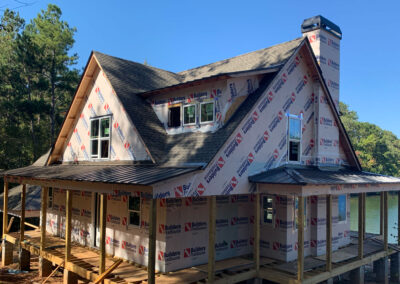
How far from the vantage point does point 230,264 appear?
1106 cm

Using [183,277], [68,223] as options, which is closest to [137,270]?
[183,277]

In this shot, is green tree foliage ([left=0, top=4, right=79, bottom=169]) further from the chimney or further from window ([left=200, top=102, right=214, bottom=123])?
the chimney

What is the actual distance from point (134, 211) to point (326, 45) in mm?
11682

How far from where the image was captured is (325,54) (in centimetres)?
1602

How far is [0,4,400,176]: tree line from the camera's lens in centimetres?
2570

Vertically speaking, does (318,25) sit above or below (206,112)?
above

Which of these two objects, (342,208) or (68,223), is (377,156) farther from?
(68,223)

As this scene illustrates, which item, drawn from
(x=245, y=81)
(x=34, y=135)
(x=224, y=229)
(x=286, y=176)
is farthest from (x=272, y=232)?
(x=34, y=135)

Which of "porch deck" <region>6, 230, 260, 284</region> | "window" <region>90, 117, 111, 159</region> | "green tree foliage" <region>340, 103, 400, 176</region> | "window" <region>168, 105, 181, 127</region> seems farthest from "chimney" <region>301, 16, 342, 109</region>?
"green tree foliage" <region>340, 103, 400, 176</region>

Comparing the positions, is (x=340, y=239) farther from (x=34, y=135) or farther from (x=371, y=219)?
(x=371, y=219)

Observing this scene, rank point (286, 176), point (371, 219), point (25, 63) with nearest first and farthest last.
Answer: point (286, 176) → point (25, 63) → point (371, 219)

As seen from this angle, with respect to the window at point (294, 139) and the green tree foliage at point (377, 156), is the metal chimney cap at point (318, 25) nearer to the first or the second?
the window at point (294, 139)

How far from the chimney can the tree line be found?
17807mm

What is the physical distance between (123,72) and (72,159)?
4.69 meters
